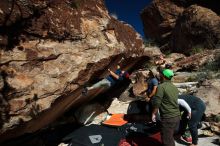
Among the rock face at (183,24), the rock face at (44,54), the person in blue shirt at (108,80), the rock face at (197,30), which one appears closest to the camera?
the rock face at (44,54)

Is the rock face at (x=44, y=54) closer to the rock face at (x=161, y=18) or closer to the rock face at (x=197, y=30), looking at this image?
the rock face at (x=197, y=30)

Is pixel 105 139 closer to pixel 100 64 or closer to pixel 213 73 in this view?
pixel 100 64

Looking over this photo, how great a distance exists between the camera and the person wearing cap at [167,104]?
15.8 ft

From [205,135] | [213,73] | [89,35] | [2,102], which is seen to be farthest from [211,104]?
[2,102]

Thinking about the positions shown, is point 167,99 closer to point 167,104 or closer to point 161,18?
point 167,104

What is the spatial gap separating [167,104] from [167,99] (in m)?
0.09

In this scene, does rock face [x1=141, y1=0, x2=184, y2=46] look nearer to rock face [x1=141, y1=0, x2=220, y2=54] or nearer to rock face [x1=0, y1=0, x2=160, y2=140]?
rock face [x1=141, y1=0, x2=220, y2=54]

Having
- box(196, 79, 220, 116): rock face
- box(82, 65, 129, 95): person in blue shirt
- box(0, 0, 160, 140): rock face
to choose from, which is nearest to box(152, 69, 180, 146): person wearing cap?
box(0, 0, 160, 140): rock face

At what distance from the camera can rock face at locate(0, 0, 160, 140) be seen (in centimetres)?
451

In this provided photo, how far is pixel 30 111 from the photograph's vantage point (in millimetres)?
4816

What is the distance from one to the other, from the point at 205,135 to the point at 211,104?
0.98m

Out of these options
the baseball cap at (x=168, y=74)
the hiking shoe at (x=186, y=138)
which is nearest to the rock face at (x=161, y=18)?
the hiking shoe at (x=186, y=138)

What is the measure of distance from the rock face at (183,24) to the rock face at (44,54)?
29.6 feet

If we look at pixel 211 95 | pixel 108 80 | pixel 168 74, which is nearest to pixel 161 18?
pixel 108 80
